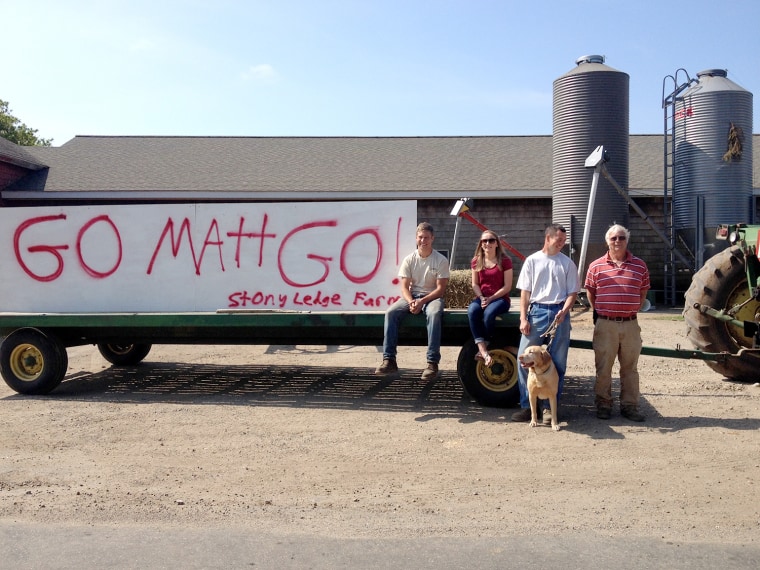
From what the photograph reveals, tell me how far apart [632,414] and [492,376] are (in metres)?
1.29

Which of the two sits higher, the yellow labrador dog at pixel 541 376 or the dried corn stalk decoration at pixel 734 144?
the dried corn stalk decoration at pixel 734 144

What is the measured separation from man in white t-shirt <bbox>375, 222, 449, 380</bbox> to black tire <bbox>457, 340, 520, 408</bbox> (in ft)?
1.02

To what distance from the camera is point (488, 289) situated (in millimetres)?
7152

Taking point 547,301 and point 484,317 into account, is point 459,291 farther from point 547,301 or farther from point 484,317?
point 547,301

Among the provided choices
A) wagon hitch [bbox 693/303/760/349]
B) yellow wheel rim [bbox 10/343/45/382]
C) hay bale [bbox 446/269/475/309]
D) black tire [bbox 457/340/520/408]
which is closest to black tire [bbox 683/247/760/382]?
wagon hitch [bbox 693/303/760/349]

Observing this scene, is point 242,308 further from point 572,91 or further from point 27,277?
point 572,91

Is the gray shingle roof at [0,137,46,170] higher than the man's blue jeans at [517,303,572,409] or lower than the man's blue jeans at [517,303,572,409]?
higher

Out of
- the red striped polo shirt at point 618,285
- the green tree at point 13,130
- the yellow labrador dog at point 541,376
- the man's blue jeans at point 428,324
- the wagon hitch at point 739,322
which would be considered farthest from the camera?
the green tree at point 13,130

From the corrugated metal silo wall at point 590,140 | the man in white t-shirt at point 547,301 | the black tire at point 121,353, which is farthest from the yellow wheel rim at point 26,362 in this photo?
the corrugated metal silo wall at point 590,140

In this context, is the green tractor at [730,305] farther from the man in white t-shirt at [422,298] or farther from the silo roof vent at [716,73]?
the silo roof vent at [716,73]

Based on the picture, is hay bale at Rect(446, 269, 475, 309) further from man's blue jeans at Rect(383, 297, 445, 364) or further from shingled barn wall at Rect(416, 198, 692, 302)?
man's blue jeans at Rect(383, 297, 445, 364)

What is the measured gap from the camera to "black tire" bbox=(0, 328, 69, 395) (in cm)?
822

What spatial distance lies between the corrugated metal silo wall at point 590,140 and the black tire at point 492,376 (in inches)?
395

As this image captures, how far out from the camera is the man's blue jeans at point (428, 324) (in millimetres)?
7160
